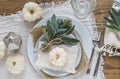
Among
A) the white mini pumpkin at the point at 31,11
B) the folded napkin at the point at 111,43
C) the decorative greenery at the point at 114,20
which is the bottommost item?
the folded napkin at the point at 111,43

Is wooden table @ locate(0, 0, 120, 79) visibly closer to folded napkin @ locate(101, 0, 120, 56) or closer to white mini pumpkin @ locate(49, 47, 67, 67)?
folded napkin @ locate(101, 0, 120, 56)

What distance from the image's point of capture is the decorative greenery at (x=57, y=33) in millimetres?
937

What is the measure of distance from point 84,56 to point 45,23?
156 millimetres

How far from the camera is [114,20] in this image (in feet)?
3.08

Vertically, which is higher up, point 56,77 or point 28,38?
point 28,38

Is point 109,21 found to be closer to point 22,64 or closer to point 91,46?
point 91,46

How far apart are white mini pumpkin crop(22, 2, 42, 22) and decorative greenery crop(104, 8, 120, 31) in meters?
0.20

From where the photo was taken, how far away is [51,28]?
3.07 feet

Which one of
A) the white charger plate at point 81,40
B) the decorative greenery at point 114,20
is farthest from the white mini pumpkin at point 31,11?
the decorative greenery at point 114,20

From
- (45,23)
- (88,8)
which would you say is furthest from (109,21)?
(45,23)

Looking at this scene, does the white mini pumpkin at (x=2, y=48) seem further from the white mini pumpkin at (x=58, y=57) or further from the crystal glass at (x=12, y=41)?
the white mini pumpkin at (x=58, y=57)

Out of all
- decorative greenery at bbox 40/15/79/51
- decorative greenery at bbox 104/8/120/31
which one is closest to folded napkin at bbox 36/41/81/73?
decorative greenery at bbox 40/15/79/51

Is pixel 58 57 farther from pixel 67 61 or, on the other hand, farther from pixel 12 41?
pixel 12 41

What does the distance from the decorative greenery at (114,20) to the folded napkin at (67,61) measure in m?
0.12
